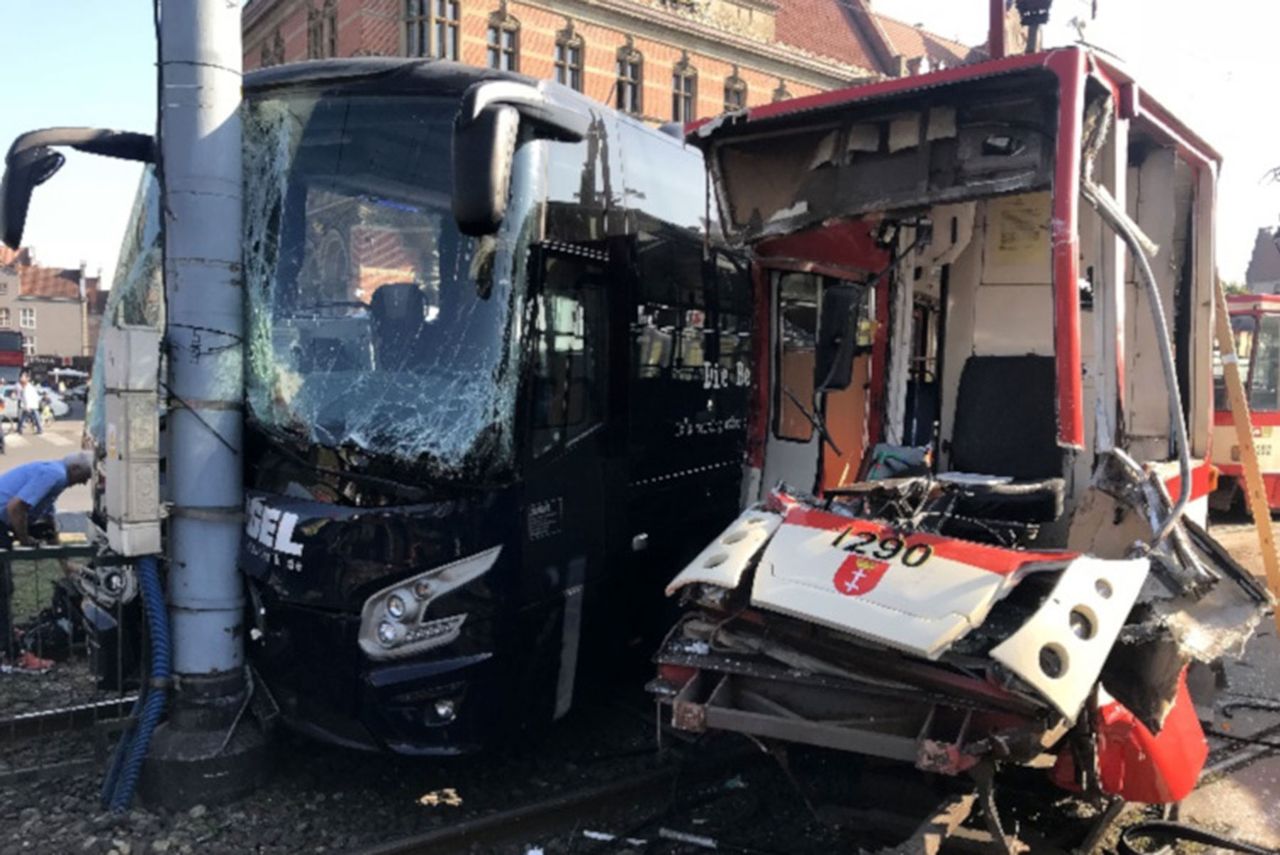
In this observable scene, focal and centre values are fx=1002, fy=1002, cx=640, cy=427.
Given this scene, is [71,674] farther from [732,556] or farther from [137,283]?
[732,556]

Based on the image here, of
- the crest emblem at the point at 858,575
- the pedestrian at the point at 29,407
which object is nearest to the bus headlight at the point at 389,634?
the crest emblem at the point at 858,575

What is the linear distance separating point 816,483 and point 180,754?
393 cm

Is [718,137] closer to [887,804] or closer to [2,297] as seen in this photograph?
[887,804]

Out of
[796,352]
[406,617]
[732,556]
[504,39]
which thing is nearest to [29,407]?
[504,39]

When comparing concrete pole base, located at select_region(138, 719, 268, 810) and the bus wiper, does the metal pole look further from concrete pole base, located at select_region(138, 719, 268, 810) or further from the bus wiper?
the bus wiper

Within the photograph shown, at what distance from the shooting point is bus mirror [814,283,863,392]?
507 cm

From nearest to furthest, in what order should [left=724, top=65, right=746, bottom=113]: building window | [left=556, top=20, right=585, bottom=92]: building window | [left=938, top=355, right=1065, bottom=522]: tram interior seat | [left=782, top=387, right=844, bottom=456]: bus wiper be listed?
[left=938, top=355, right=1065, bottom=522]: tram interior seat
[left=782, top=387, right=844, bottom=456]: bus wiper
[left=556, top=20, right=585, bottom=92]: building window
[left=724, top=65, right=746, bottom=113]: building window

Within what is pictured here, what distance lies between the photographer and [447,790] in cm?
504

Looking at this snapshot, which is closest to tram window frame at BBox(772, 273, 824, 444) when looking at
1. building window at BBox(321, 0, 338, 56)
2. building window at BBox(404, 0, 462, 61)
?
building window at BBox(404, 0, 462, 61)

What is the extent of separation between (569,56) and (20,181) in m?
28.5

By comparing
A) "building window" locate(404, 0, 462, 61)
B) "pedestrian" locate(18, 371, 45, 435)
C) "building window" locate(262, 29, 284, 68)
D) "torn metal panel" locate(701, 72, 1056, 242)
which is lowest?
"pedestrian" locate(18, 371, 45, 435)

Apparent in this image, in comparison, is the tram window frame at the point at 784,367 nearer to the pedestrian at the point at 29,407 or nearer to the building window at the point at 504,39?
the building window at the point at 504,39

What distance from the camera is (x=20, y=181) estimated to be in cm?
496

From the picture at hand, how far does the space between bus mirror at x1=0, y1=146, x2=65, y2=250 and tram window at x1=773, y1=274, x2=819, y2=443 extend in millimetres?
4008
